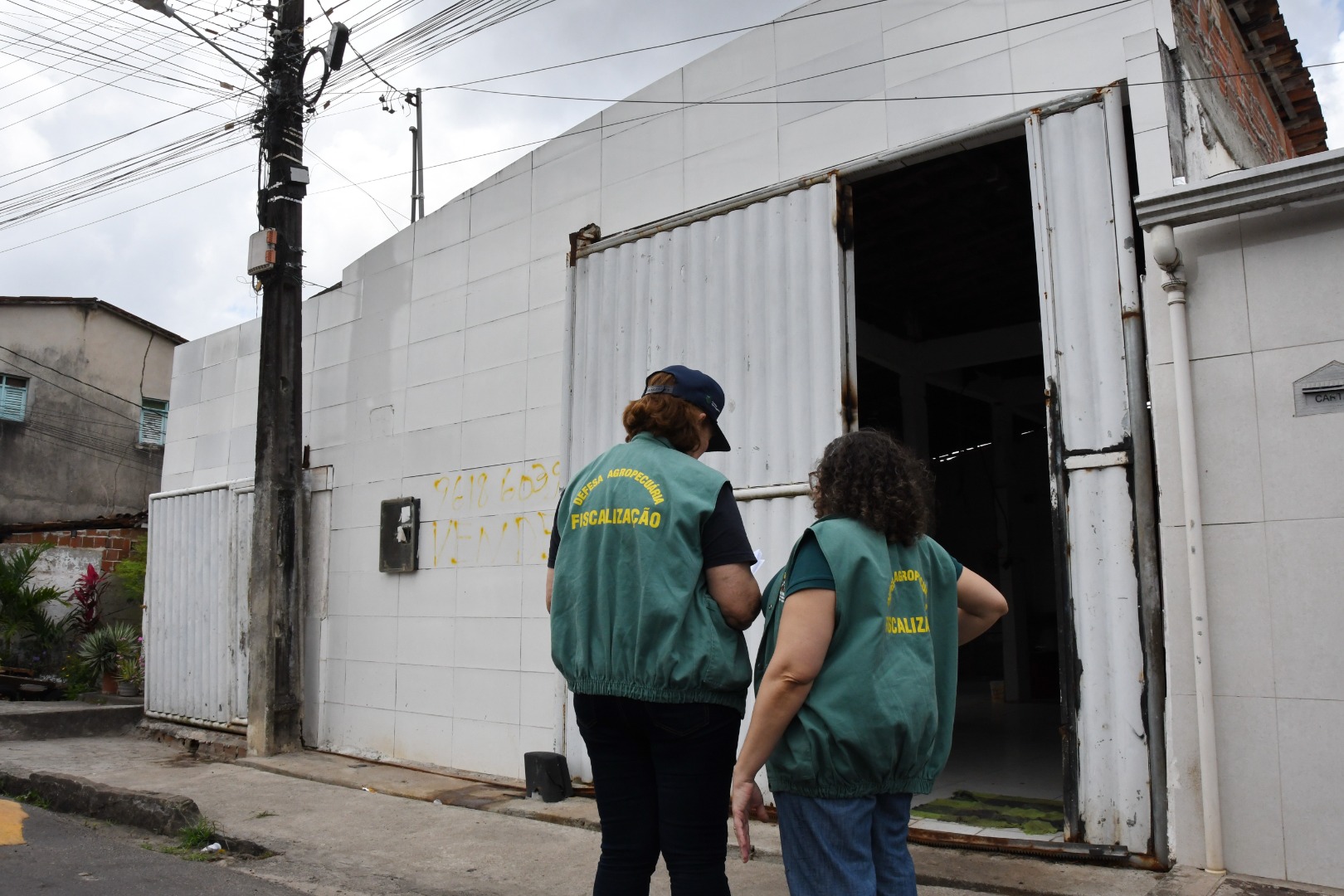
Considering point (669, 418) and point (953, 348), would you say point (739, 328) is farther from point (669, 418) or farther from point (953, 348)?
point (953, 348)

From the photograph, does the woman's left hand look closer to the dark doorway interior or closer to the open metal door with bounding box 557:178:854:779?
the dark doorway interior

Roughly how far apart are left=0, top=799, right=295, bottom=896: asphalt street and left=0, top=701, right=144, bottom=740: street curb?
14.2ft

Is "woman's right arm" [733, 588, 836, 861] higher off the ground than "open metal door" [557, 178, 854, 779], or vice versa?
"open metal door" [557, 178, 854, 779]

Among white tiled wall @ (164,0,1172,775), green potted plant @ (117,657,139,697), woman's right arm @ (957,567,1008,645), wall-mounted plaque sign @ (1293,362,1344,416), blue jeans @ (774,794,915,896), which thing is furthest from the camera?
green potted plant @ (117,657,139,697)

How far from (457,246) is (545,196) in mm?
944

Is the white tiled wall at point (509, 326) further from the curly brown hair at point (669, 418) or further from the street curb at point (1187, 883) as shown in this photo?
the street curb at point (1187, 883)

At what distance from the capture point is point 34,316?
54.2ft

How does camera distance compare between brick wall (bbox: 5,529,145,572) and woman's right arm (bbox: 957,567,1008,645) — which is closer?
woman's right arm (bbox: 957,567,1008,645)

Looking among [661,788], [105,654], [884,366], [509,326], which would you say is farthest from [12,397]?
[661,788]

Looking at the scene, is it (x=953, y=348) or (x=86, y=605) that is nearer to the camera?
(x=953, y=348)

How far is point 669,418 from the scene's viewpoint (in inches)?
101

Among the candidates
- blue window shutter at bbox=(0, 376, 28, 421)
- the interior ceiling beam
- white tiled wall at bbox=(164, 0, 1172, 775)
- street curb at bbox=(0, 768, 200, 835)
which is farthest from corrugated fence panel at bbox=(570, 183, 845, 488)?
blue window shutter at bbox=(0, 376, 28, 421)

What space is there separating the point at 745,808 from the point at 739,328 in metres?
3.66

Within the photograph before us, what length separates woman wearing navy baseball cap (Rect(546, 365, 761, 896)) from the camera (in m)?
2.26
